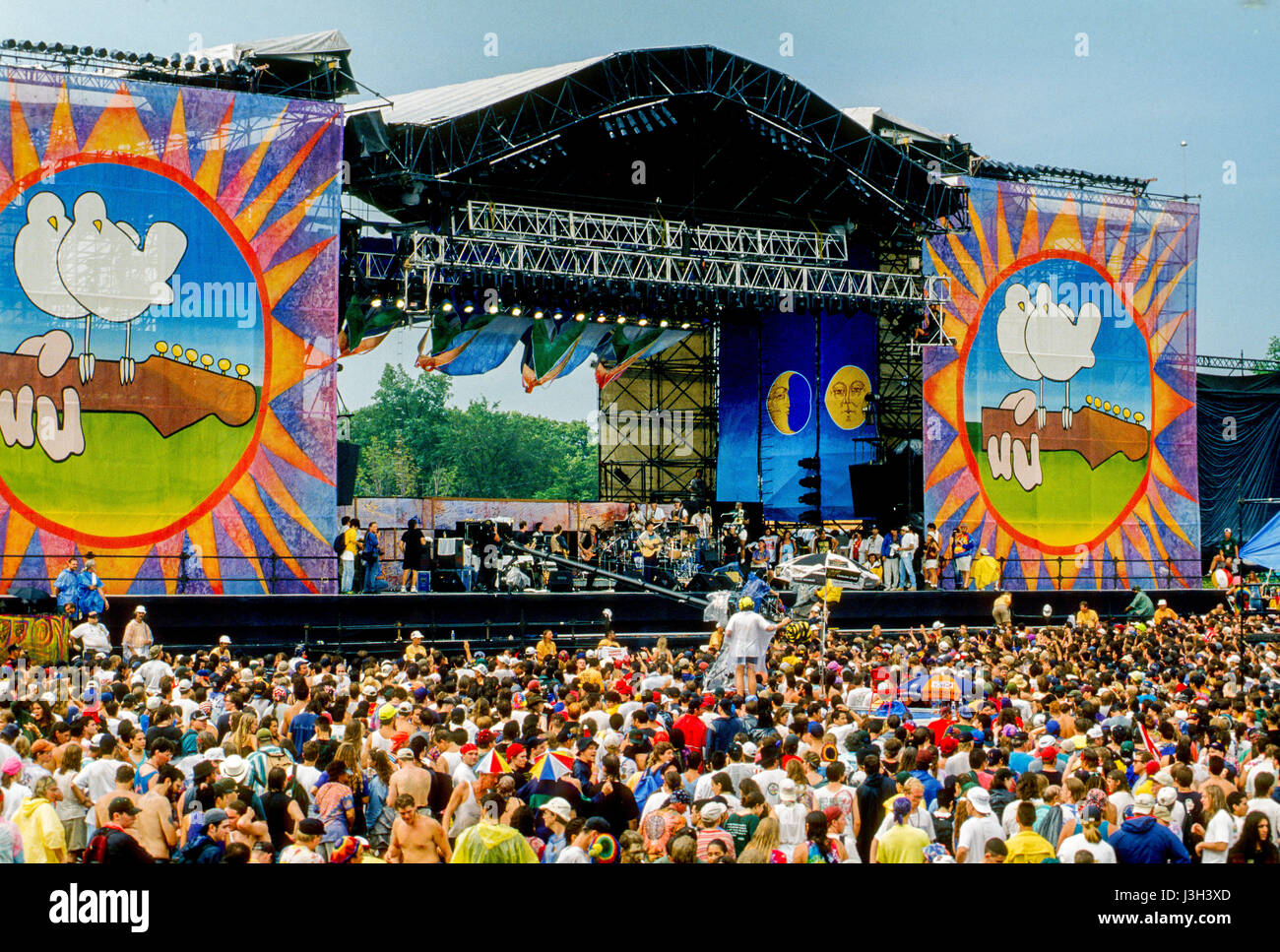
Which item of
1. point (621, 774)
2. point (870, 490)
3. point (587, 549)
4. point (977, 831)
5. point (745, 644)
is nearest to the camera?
point (977, 831)

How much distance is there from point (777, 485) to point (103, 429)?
612 inches

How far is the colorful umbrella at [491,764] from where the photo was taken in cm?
896

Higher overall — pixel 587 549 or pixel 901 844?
pixel 587 549

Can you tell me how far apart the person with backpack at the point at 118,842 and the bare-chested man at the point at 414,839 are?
1.33 meters

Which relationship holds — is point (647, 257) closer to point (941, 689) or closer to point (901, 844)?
point (941, 689)

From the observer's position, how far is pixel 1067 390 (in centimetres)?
2941

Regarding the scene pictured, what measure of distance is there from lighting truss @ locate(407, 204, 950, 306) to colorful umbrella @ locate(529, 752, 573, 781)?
15.7 m

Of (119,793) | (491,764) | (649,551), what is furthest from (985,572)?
(119,793)

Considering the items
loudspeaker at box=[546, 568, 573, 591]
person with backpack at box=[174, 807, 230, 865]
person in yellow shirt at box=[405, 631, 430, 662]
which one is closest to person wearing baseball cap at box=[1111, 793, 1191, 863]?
person with backpack at box=[174, 807, 230, 865]

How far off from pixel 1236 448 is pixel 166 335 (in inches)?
1036

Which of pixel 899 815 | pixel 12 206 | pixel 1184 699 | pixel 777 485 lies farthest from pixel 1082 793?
pixel 777 485

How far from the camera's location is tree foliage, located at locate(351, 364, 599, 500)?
79.5m

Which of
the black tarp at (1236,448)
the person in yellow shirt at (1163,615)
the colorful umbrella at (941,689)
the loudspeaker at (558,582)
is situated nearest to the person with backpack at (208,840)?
the colorful umbrella at (941,689)

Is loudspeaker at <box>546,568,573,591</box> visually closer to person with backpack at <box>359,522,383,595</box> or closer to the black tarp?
person with backpack at <box>359,522,383,595</box>
